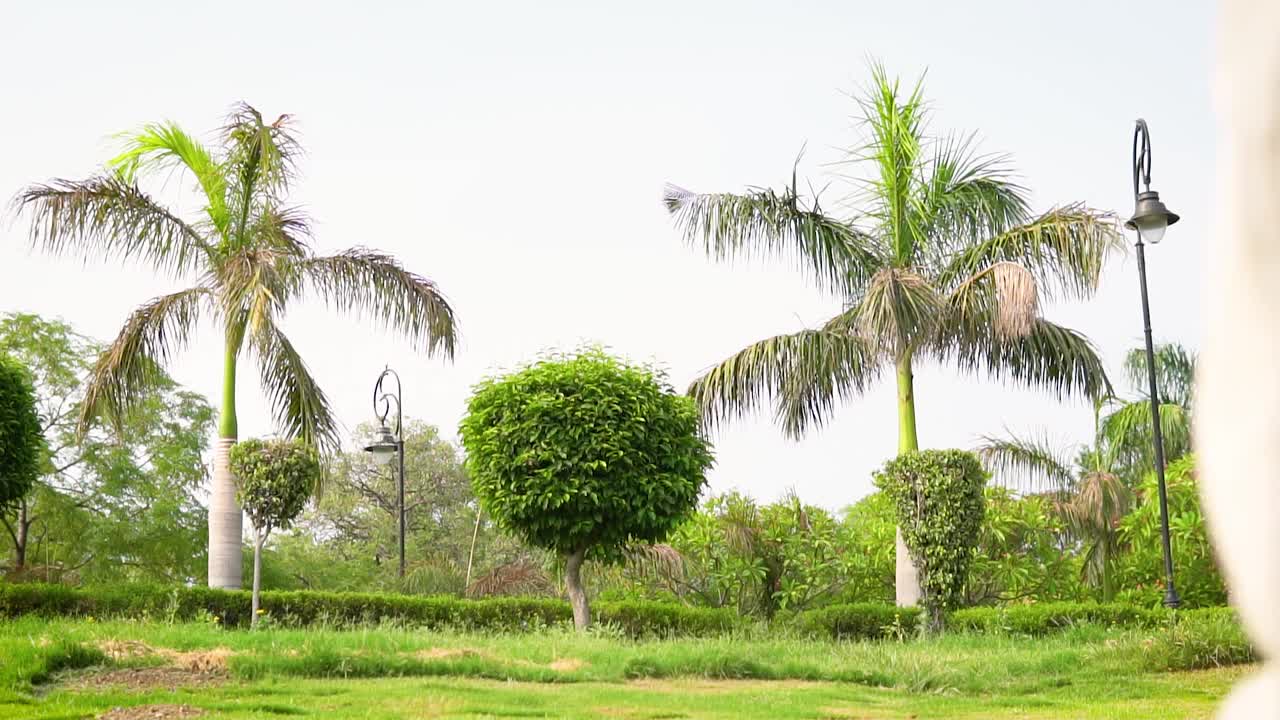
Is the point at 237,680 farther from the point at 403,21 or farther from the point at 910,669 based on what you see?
the point at 403,21

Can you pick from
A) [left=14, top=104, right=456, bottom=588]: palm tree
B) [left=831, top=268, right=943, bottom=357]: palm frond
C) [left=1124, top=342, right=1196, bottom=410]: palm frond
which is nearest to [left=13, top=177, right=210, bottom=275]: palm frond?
[left=14, top=104, right=456, bottom=588]: palm tree

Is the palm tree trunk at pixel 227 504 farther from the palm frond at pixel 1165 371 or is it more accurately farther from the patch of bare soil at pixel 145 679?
the palm frond at pixel 1165 371

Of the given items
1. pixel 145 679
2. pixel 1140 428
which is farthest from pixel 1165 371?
pixel 145 679

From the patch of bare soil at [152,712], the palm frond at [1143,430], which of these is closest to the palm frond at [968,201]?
the palm frond at [1143,430]

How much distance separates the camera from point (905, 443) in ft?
56.6

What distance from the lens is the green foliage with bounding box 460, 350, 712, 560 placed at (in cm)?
1458

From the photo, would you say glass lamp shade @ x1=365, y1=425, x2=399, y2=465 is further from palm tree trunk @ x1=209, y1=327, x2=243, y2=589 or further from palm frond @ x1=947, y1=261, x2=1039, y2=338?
palm frond @ x1=947, y1=261, x2=1039, y2=338

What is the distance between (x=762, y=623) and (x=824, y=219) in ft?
21.3

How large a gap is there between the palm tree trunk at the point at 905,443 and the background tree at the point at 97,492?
16758 millimetres

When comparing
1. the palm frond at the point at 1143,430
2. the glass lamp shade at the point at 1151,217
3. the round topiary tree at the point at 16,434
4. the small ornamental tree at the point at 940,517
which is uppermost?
the glass lamp shade at the point at 1151,217

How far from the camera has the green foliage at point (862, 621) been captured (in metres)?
15.9

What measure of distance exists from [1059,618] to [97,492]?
20.6m

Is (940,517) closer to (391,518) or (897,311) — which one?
(897,311)

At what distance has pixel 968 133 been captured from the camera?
18.7 m
